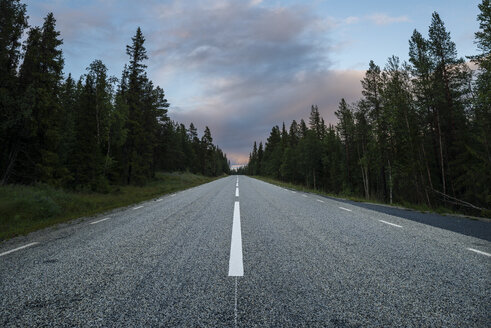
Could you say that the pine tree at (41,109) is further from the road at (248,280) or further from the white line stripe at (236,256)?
the white line stripe at (236,256)

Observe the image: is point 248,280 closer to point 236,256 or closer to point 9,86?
point 236,256

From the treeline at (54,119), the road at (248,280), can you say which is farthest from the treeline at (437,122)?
A: the treeline at (54,119)

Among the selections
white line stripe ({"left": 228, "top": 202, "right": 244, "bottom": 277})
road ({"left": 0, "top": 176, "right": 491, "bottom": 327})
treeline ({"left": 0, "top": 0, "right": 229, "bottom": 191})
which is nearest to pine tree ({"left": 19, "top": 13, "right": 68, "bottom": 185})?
treeline ({"left": 0, "top": 0, "right": 229, "bottom": 191})

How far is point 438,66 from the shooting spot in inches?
829

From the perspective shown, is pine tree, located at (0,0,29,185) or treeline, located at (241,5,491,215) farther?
treeline, located at (241,5,491,215)

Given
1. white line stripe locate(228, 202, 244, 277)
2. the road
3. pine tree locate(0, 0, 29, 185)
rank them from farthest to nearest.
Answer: pine tree locate(0, 0, 29, 185) < white line stripe locate(228, 202, 244, 277) < the road

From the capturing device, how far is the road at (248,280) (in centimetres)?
179

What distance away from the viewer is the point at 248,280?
97.1 inches

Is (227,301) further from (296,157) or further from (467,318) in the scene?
(296,157)

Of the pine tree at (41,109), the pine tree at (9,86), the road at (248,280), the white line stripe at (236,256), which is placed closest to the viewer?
the road at (248,280)

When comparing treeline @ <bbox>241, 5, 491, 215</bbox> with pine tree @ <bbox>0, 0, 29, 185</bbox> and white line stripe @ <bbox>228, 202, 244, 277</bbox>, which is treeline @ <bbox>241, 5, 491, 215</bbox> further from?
pine tree @ <bbox>0, 0, 29, 185</bbox>

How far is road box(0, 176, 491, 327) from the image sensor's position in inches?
70.4

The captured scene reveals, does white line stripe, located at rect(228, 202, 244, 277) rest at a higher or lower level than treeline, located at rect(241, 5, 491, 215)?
lower

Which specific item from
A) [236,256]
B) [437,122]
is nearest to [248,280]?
[236,256]
